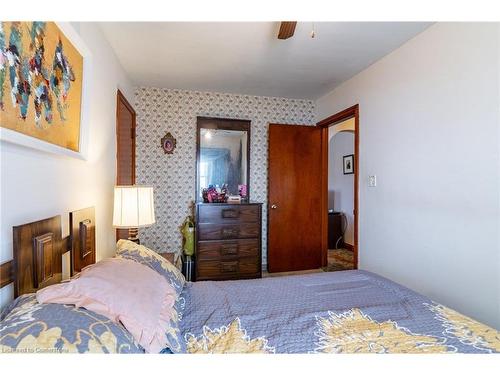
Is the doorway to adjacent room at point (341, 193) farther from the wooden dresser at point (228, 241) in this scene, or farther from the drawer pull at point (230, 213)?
the drawer pull at point (230, 213)

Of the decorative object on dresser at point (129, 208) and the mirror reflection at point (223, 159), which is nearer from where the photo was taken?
the decorative object on dresser at point (129, 208)

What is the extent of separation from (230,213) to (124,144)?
1.41 m

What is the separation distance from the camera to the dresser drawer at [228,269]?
3.18 metres

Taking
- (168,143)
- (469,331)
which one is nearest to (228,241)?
(168,143)

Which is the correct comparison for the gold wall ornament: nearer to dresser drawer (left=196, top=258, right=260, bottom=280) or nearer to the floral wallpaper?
the floral wallpaper

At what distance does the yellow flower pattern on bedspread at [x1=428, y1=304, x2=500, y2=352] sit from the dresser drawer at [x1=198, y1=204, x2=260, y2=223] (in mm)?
2231

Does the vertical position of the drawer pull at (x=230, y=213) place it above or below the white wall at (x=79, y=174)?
below

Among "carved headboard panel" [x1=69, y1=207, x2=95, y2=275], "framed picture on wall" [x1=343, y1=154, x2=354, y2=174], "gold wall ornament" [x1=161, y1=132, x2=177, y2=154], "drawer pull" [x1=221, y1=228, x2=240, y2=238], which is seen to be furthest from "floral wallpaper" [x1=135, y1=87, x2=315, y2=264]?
"framed picture on wall" [x1=343, y1=154, x2=354, y2=174]

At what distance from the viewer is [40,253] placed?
108 cm

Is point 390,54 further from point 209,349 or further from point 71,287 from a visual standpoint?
point 71,287

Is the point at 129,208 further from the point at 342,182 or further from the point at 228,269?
Answer: the point at 342,182

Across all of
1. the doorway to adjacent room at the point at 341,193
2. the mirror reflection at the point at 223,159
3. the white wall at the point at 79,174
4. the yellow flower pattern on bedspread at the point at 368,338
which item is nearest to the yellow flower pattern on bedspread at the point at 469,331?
the yellow flower pattern on bedspread at the point at 368,338

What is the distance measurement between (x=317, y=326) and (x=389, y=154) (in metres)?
1.91

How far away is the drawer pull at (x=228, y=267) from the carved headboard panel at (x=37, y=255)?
2.11m
